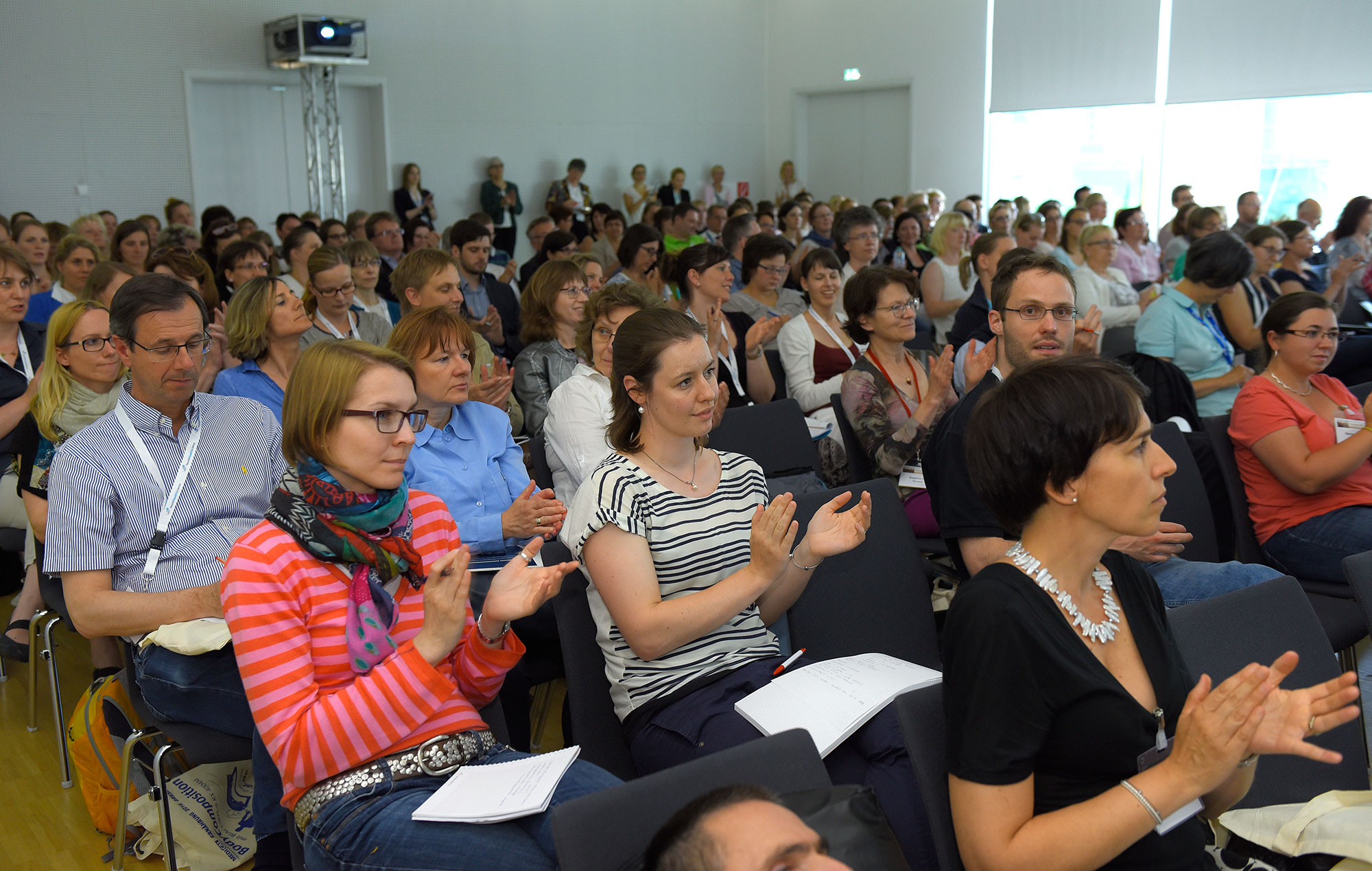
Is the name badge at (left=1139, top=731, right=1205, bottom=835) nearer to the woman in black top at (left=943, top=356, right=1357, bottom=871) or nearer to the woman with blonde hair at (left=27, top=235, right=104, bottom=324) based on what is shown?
the woman in black top at (left=943, top=356, right=1357, bottom=871)

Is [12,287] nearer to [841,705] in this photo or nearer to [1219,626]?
[841,705]

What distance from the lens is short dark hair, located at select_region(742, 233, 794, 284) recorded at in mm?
5566

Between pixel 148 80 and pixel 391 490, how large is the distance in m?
10.2

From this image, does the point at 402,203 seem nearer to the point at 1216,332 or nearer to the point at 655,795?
the point at 1216,332

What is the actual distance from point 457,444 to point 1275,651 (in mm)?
1971

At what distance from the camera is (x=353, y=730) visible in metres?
1.62

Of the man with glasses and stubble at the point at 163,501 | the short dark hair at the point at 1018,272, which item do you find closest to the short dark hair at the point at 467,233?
the man with glasses and stubble at the point at 163,501

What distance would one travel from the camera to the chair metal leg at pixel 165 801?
2199mm

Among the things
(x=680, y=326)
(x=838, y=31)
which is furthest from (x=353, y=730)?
(x=838, y=31)

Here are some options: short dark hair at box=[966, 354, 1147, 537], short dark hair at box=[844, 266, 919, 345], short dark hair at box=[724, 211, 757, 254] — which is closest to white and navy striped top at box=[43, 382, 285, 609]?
short dark hair at box=[966, 354, 1147, 537]

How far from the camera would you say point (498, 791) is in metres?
1.61

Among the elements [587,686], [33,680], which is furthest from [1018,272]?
[33,680]

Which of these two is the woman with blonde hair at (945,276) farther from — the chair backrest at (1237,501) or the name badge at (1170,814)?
the name badge at (1170,814)

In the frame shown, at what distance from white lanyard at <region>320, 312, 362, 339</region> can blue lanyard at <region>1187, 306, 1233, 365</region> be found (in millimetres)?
3584
